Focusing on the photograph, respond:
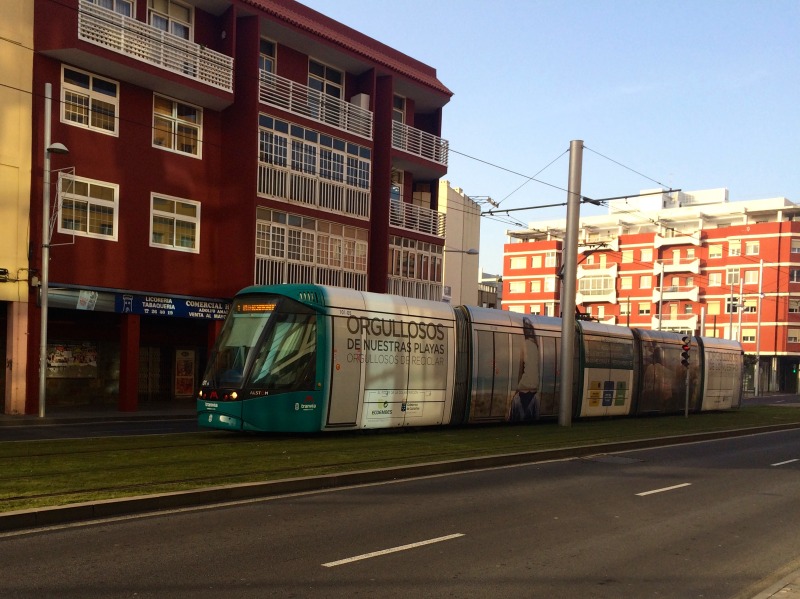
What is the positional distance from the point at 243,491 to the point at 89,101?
1877cm

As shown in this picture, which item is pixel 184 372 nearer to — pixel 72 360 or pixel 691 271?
pixel 72 360

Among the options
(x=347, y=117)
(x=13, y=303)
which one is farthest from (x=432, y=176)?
(x=13, y=303)

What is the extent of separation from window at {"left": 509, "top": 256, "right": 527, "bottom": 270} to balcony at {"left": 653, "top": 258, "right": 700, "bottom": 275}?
1693 cm

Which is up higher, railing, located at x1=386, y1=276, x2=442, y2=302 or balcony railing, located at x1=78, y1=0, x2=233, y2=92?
balcony railing, located at x1=78, y1=0, x2=233, y2=92

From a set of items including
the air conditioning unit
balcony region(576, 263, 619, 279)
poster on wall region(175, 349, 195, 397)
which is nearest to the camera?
poster on wall region(175, 349, 195, 397)

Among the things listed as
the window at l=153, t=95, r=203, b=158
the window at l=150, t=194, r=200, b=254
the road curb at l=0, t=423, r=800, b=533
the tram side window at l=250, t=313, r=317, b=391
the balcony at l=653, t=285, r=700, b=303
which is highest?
the window at l=153, t=95, r=203, b=158

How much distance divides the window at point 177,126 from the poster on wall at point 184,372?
25.7 feet

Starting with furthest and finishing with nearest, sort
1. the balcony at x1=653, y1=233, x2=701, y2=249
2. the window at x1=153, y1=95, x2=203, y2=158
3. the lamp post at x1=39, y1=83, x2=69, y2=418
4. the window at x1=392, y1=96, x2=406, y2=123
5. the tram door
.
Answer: the balcony at x1=653, y1=233, x2=701, y2=249, the window at x1=392, y1=96, x2=406, y2=123, the tram door, the window at x1=153, y1=95, x2=203, y2=158, the lamp post at x1=39, y1=83, x2=69, y2=418

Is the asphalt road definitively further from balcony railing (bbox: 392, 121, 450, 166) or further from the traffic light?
balcony railing (bbox: 392, 121, 450, 166)

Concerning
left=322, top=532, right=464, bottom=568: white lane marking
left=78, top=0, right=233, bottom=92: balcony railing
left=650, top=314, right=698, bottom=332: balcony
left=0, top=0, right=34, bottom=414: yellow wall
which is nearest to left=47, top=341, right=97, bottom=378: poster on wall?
left=0, top=0, right=34, bottom=414: yellow wall

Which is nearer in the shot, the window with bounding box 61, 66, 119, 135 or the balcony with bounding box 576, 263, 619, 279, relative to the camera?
the window with bounding box 61, 66, 119, 135

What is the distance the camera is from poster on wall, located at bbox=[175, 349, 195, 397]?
106 ft

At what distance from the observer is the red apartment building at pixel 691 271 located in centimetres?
8081

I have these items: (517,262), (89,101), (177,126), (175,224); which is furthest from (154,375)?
(517,262)
